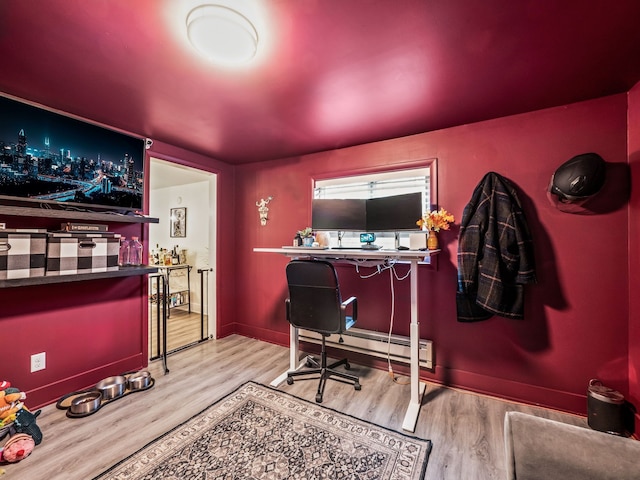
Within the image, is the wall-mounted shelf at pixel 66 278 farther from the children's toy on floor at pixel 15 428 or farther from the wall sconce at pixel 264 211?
the wall sconce at pixel 264 211

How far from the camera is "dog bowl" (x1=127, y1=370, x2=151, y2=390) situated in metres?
2.28

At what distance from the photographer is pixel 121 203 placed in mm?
2404

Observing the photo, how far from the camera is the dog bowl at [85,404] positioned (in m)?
1.95

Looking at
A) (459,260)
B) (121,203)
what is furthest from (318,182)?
(121,203)

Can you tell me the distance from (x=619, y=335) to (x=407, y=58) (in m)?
2.36

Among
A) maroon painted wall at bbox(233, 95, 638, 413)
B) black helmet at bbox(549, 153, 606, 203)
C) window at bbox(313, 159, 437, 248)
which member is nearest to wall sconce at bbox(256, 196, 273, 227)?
window at bbox(313, 159, 437, 248)

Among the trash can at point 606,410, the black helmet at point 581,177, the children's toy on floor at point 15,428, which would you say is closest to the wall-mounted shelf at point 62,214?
the children's toy on floor at point 15,428

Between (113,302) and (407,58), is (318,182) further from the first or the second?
(113,302)

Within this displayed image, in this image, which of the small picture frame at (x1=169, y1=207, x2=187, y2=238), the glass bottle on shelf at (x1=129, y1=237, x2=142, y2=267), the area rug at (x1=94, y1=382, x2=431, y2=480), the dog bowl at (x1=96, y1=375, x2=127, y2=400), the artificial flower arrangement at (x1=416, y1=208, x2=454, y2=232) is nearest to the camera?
the area rug at (x1=94, y1=382, x2=431, y2=480)

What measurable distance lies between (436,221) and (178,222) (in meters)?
4.63

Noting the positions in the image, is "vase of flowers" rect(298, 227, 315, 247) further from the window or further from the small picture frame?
the small picture frame

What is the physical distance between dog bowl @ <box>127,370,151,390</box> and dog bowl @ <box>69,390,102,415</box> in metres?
0.22

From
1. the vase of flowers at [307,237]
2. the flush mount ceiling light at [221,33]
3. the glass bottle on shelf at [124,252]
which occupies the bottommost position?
the glass bottle on shelf at [124,252]

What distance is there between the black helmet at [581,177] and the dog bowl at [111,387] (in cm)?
368
